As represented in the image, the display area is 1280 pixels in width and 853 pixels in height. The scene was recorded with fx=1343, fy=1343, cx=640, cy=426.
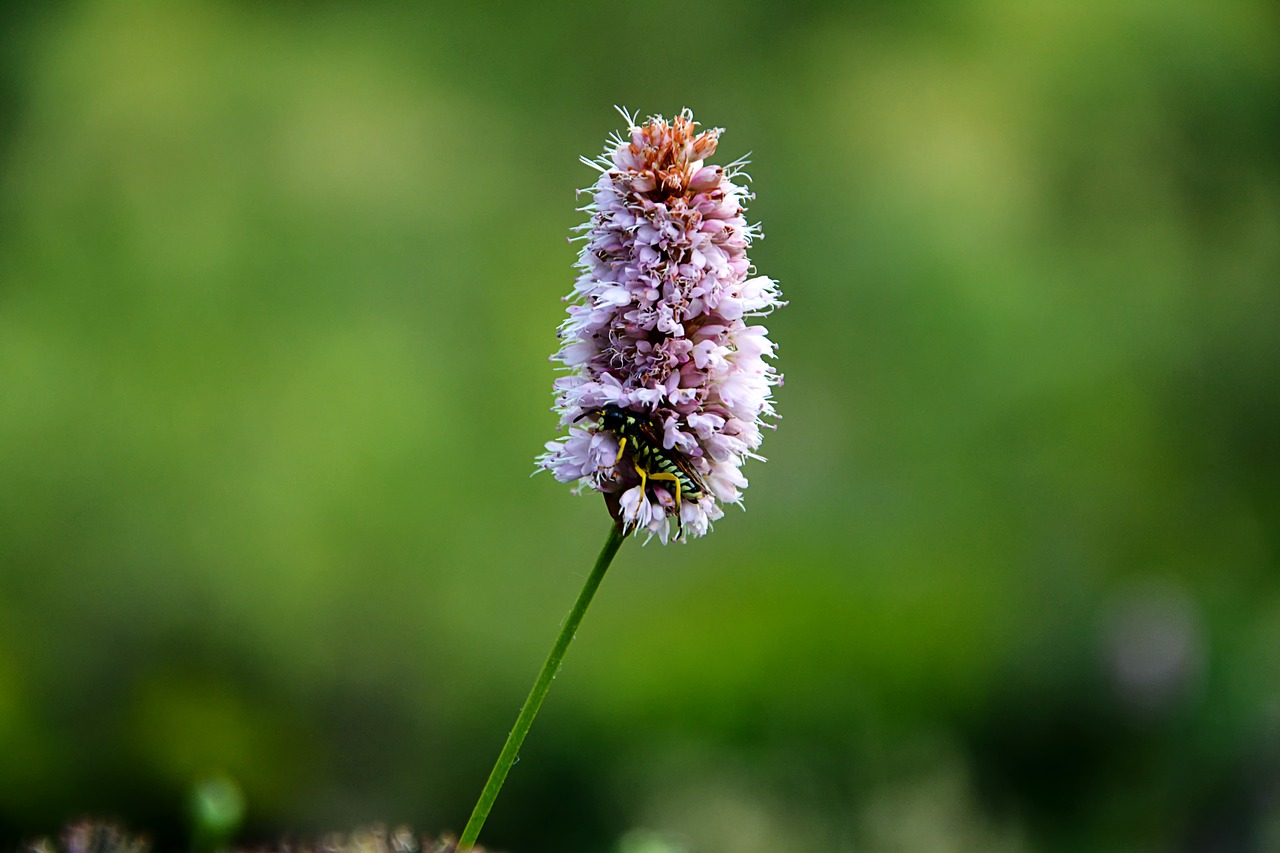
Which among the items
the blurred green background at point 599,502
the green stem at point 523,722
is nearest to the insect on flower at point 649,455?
the green stem at point 523,722

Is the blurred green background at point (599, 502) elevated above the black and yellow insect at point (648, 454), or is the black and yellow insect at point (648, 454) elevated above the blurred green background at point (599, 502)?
the blurred green background at point (599, 502)

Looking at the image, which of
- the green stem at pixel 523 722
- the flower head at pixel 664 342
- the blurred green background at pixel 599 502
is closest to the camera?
the green stem at pixel 523 722

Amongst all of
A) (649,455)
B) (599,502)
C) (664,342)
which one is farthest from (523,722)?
(599,502)

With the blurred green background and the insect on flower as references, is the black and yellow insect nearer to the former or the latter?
the insect on flower

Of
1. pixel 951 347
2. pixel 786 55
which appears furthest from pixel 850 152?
pixel 951 347

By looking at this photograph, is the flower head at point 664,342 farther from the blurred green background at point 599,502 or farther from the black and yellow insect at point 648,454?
the blurred green background at point 599,502

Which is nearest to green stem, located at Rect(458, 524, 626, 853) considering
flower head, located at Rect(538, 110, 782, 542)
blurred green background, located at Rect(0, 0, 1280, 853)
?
flower head, located at Rect(538, 110, 782, 542)
